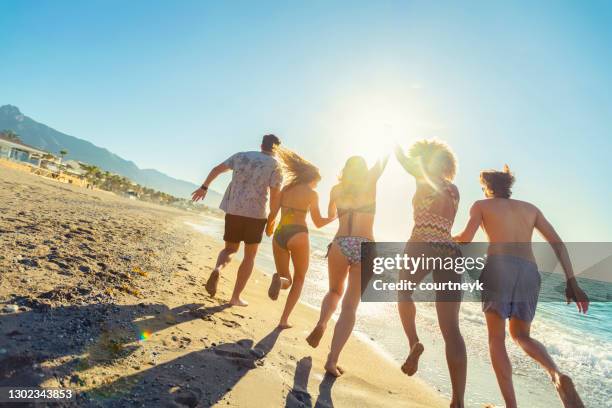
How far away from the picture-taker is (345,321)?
11.1 feet

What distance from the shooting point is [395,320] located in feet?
25.7

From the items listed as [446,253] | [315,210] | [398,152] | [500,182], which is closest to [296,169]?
[315,210]

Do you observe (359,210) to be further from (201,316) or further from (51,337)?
(51,337)

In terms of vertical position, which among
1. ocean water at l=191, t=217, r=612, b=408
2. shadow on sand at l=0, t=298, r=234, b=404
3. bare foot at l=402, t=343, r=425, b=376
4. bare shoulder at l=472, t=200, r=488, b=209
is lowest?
ocean water at l=191, t=217, r=612, b=408

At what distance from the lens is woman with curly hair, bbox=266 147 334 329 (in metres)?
4.42

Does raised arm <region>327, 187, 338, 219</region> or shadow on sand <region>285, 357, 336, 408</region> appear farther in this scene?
raised arm <region>327, 187, 338, 219</region>

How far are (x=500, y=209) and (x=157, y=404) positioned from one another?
3550mm

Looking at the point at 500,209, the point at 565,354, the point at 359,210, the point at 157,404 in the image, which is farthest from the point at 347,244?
the point at 565,354

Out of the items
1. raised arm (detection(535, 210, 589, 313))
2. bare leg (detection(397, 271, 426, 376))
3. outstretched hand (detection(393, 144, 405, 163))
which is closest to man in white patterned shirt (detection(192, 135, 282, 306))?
outstretched hand (detection(393, 144, 405, 163))

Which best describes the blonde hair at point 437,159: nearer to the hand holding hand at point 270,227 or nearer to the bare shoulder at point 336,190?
the bare shoulder at point 336,190

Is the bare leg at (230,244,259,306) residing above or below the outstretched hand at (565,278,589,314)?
below

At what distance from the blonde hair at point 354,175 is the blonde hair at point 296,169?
2.54ft

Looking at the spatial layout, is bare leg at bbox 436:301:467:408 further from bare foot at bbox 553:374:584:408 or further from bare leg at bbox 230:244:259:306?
bare leg at bbox 230:244:259:306

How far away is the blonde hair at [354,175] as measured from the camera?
149 inches
